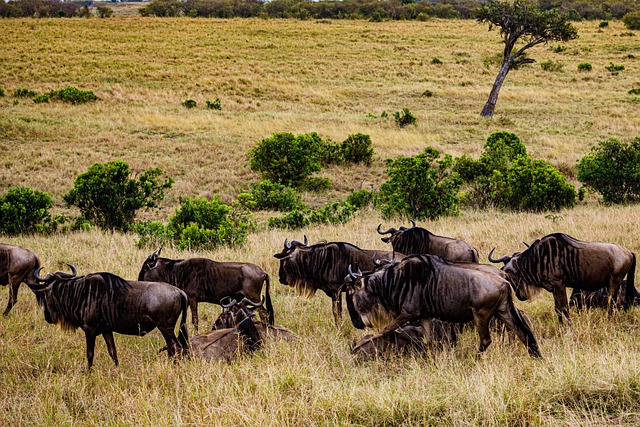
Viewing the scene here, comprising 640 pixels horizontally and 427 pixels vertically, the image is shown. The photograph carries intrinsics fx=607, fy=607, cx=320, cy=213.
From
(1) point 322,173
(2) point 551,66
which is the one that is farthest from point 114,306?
(2) point 551,66

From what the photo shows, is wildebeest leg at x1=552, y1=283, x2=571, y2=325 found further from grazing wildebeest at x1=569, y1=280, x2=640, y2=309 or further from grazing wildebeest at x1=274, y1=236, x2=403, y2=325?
grazing wildebeest at x1=274, y1=236, x2=403, y2=325

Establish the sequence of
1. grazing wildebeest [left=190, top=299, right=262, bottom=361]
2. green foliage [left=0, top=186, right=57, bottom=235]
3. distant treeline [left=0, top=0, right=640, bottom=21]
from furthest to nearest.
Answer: distant treeline [left=0, top=0, right=640, bottom=21] → green foliage [left=0, top=186, right=57, bottom=235] → grazing wildebeest [left=190, top=299, right=262, bottom=361]

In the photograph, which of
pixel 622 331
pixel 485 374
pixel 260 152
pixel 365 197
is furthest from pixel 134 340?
pixel 260 152

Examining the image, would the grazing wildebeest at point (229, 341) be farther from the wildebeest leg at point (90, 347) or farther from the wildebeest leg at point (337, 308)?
the wildebeest leg at point (337, 308)

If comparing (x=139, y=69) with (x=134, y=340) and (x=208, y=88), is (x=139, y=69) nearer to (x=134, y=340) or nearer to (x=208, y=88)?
(x=208, y=88)

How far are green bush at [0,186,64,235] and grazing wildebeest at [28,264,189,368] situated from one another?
7884 millimetres

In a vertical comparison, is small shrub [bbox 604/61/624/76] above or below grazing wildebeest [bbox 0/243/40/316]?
above

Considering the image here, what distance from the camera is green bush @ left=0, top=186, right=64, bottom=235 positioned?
12.8 meters

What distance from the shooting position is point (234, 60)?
4453 centimetres

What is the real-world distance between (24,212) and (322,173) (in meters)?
9.54

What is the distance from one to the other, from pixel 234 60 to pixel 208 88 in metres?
9.81

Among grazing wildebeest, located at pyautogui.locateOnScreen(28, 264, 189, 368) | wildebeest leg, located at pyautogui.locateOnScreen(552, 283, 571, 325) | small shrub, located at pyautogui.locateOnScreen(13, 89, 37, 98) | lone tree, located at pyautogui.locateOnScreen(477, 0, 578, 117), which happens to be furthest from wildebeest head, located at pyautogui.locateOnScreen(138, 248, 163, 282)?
small shrub, located at pyautogui.locateOnScreen(13, 89, 37, 98)

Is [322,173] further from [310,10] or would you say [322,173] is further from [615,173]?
[310,10]

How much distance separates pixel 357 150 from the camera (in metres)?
20.7
